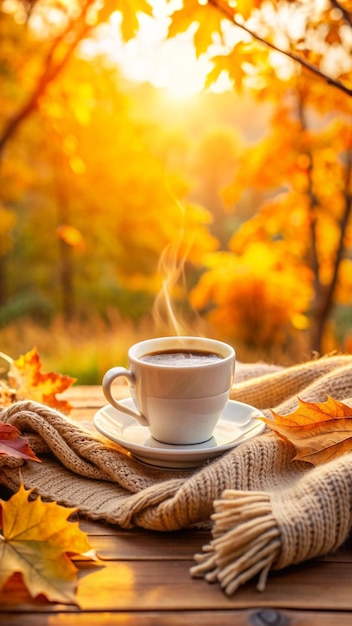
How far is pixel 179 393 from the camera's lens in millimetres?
924

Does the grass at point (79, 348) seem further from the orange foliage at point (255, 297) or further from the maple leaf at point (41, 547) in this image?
the maple leaf at point (41, 547)

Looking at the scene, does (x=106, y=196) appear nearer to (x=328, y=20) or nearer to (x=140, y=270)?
(x=140, y=270)

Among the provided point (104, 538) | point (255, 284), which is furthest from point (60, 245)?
point (104, 538)

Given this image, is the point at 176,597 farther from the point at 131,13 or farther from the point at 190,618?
the point at 131,13

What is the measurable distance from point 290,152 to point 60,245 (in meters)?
4.71

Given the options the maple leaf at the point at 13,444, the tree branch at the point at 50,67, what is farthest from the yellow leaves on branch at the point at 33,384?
the tree branch at the point at 50,67

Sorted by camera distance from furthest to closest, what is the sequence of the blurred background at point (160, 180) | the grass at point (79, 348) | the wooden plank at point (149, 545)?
the grass at point (79, 348)
the blurred background at point (160, 180)
the wooden plank at point (149, 545)

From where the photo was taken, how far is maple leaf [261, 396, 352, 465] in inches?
35.1

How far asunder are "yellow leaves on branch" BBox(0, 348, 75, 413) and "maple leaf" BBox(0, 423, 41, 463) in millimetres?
272

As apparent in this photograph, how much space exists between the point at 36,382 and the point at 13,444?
30 cm

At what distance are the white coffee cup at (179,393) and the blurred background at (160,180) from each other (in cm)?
20

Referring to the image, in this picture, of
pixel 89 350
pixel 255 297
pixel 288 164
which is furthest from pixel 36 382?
pixel 255 297

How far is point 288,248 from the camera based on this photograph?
13.2 feet

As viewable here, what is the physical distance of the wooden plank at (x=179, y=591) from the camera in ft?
2.16
